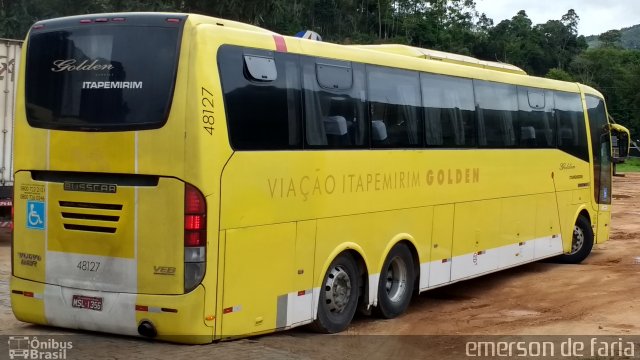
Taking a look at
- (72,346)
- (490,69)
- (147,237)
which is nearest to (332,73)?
(147,237)

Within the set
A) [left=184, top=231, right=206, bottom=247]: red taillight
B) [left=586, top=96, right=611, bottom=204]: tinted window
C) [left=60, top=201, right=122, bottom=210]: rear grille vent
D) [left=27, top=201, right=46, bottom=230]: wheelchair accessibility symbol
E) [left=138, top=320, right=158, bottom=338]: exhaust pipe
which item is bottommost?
[left=138, top=320, right=158, bottom=338]: exhaust pipe

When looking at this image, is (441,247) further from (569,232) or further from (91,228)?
(91,228)

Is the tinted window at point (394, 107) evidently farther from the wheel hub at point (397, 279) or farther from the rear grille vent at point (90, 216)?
the rear grille vent at point (90, 216)

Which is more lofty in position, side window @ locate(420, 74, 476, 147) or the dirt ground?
side window @ locate(420, 74, 476, 147)

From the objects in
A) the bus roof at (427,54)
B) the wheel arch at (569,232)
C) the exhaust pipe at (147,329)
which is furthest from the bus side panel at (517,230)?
the exhaust pipe at (147,329)

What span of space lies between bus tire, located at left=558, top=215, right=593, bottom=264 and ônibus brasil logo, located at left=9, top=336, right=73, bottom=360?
1131cm

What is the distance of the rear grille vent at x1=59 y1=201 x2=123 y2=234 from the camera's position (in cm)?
745

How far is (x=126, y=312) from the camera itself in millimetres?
7352

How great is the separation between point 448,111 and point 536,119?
3.27 metres

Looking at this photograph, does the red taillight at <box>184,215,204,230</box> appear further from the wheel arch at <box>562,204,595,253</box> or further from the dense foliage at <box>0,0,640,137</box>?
the dense foliage at <box>0,0,640,137</box>

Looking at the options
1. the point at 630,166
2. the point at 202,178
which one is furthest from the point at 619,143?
the point at 630,166

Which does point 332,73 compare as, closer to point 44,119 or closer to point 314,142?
point 314,142

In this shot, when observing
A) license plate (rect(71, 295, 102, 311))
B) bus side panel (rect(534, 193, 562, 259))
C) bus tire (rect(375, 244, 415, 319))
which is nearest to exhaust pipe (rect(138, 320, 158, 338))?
license plate (rect(71, 295, 102, 311))

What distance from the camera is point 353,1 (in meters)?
70.4
